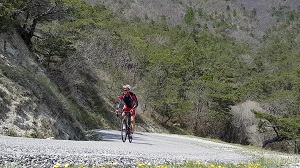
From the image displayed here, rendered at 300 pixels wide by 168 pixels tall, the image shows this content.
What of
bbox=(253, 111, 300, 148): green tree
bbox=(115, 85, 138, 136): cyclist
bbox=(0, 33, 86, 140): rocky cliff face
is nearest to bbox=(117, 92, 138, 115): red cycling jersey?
bbox=(115, 85, 138, 136): cyclist

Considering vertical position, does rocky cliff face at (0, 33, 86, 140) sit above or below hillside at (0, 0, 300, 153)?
below

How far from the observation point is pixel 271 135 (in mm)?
42781

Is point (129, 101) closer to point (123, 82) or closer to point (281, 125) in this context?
point (281, 125)

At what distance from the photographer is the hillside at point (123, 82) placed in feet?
48.4

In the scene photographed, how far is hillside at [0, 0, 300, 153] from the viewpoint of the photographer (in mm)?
14766

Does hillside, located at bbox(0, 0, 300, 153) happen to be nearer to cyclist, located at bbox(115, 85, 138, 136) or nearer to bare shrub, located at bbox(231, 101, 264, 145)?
bare shrub, located at bbox(231, 101, 264, 145)

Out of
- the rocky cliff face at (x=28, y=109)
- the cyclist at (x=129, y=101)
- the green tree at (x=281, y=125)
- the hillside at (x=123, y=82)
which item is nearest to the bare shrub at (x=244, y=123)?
the hillside at (x=123, y=82)

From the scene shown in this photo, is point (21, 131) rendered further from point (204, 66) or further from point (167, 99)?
point (204, 66)

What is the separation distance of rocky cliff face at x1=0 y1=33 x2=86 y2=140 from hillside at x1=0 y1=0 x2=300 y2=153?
0.15ft

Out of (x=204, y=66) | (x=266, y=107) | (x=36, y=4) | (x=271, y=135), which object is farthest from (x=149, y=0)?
(x=36, y=4)

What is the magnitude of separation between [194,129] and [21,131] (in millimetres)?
37700

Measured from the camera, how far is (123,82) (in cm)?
4325

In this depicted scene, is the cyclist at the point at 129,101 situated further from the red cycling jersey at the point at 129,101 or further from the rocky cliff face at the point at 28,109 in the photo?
the rocky cliff face at the point at 28,109

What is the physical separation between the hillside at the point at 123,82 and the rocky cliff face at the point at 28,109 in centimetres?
5
